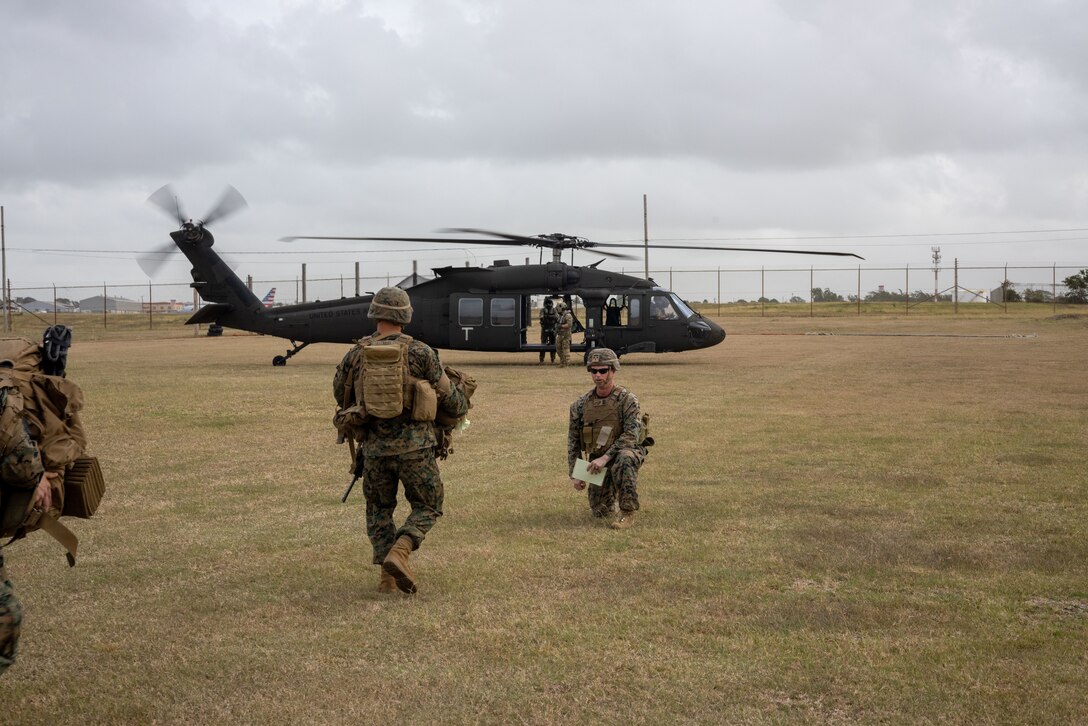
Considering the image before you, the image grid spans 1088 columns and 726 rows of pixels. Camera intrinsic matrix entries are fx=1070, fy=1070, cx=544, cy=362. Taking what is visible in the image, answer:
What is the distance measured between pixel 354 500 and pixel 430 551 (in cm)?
227

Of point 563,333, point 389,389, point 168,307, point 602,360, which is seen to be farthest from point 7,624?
point 168,307

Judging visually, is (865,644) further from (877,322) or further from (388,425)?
(877,322)

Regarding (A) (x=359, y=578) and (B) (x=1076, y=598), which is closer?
(B) (x=1076, y=598)

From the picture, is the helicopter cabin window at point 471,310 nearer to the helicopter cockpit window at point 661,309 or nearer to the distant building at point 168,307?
the helicopter cockpit window at point 661,309

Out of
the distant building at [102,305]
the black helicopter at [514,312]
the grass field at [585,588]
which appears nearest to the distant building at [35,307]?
the distant building at [102,305]

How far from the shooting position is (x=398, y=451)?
6238 millimetres

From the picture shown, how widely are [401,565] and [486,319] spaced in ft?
64.9

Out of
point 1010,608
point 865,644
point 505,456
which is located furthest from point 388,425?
point 505,456

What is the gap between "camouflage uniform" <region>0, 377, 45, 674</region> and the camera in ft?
13.9

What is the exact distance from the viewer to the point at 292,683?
4.92 metres

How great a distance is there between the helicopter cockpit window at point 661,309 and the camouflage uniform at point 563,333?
196 cm

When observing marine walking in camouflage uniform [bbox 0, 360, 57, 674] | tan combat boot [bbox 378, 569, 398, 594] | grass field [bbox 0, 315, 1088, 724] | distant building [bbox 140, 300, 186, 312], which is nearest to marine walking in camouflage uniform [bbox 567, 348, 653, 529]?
grass field [bbox 0, 315, 1088, 724]

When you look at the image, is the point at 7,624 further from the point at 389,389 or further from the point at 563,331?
the point at 563,331

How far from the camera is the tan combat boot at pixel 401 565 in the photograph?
6.10m
